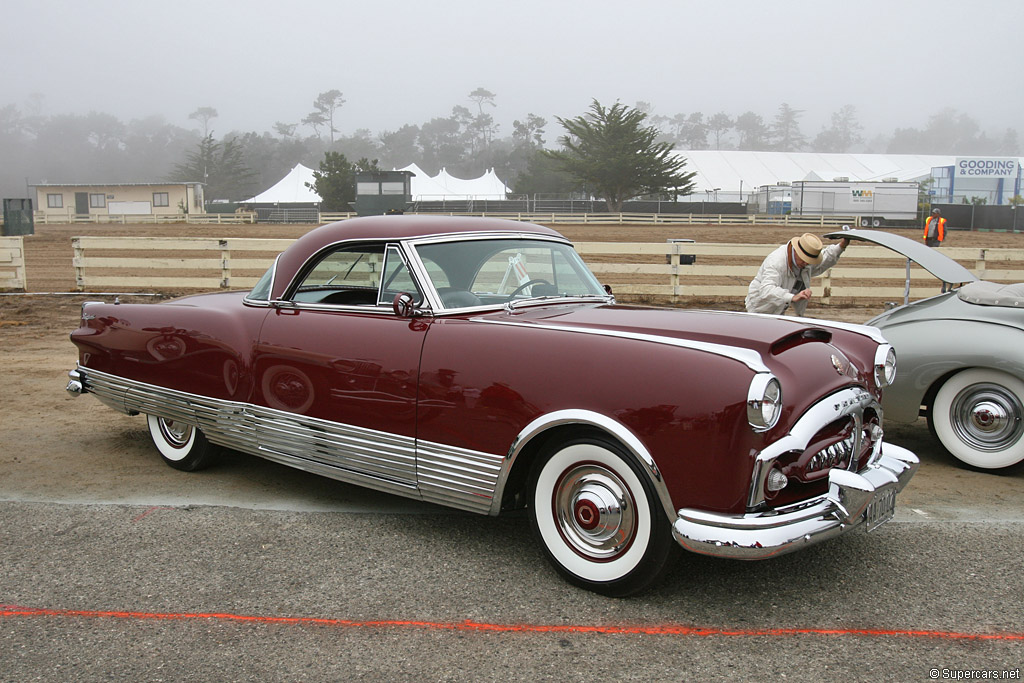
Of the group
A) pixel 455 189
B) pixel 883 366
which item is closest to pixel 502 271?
pixel 883 366

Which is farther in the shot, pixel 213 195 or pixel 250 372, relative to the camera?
pixel 213 195

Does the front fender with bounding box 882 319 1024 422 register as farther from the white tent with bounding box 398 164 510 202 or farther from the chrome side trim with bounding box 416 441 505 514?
the white tent with bounding box 398 164 510 202

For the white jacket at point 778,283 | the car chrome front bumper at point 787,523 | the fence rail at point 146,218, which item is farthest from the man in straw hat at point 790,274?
the fence rail at point 146,218

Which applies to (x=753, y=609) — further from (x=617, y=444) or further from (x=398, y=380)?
(x=398, y=380)

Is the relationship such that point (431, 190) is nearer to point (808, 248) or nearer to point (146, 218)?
point (146, 218)

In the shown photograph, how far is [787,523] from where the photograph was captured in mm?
2906

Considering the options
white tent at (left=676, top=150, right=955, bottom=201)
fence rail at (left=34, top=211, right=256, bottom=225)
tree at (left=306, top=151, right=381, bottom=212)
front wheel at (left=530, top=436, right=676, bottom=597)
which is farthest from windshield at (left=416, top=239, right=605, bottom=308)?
tree at (left=306, top=151, right=381, bottom=212)

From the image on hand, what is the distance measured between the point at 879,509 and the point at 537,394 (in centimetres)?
142

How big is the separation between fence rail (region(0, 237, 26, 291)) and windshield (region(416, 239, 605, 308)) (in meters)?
13.3

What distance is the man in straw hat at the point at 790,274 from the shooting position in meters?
5.86

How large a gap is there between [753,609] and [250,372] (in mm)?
2708

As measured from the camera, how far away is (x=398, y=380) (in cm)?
373

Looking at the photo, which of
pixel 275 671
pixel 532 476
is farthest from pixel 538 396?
pixel 275 671

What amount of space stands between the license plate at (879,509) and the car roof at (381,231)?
2190 millimetres
